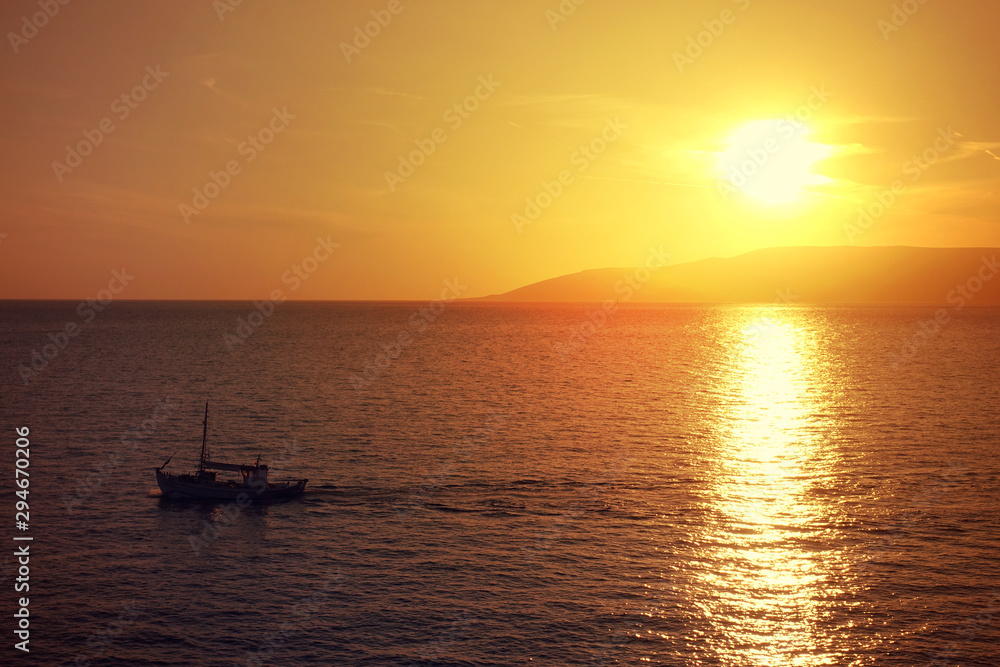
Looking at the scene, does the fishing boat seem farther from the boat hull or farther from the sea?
the sea

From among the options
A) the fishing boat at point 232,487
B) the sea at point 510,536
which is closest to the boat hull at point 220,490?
the fishing boat at point 232,487

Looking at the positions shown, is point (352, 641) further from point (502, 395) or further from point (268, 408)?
point (502, 395)

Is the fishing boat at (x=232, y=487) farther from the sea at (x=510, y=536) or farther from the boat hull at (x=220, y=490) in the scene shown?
the sea at (x=510, y=536)

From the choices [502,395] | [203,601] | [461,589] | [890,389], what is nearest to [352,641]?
[461,589]

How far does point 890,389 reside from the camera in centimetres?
12056

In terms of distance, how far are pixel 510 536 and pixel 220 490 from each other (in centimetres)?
2804

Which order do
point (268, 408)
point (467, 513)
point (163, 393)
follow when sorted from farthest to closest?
point (163, 393) < point (268, 408) < point (467, 513)

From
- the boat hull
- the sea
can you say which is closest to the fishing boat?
the boat hull

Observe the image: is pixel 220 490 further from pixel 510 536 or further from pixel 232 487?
pixel 510 536

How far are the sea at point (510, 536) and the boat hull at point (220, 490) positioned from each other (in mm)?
981

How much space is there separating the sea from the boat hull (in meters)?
0.98

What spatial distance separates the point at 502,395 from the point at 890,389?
228 feet

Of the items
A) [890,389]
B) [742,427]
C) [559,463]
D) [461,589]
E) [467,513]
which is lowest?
[461,589]

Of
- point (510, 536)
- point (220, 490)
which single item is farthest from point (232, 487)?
point (510, 536)
